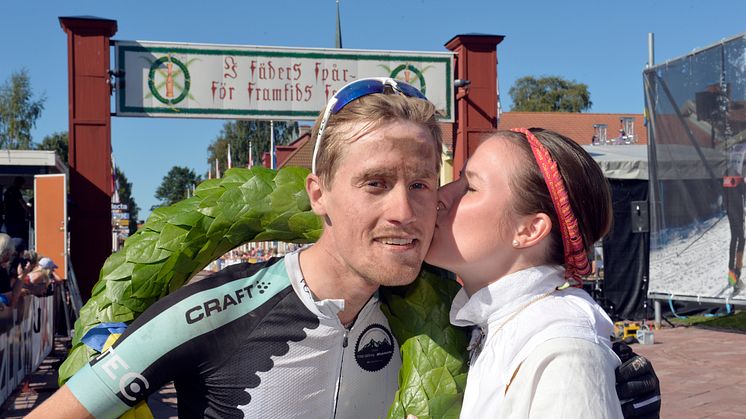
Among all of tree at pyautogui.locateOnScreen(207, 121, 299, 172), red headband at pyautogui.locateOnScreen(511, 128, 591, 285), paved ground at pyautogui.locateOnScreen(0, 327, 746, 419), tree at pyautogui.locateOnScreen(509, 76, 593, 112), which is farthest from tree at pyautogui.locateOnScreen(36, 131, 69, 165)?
red headband at pyautogui.locateOnScreen(511, 128, 591, 285)

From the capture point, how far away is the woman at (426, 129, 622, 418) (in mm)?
1729

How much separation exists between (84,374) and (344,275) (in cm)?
75

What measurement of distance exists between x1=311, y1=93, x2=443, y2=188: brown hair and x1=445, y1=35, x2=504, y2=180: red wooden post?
536cm

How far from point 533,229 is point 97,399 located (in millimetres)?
1229

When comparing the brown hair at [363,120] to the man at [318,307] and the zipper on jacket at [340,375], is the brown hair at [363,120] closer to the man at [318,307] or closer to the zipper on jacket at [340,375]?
the man at [318,307]

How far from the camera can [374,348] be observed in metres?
2.16

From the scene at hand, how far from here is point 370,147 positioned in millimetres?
1891

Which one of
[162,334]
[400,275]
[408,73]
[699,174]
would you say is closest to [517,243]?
[400,275]

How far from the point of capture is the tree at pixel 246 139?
61750 mm

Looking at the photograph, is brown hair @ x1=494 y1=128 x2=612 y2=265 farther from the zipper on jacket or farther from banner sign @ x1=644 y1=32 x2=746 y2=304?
banner sign @ x1=644 y1=32 x2=746 y2=304

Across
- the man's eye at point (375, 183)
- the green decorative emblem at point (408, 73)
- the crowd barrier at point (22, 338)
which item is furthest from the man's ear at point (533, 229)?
the crowd barrier at point (22, 338)

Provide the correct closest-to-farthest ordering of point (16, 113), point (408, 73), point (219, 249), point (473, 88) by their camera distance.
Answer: point (219, 249), point (408, 73), point (473, 88), point (16, 113)

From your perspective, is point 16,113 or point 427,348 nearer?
point 427,348

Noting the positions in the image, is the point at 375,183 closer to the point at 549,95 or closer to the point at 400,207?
the point at 400,207
